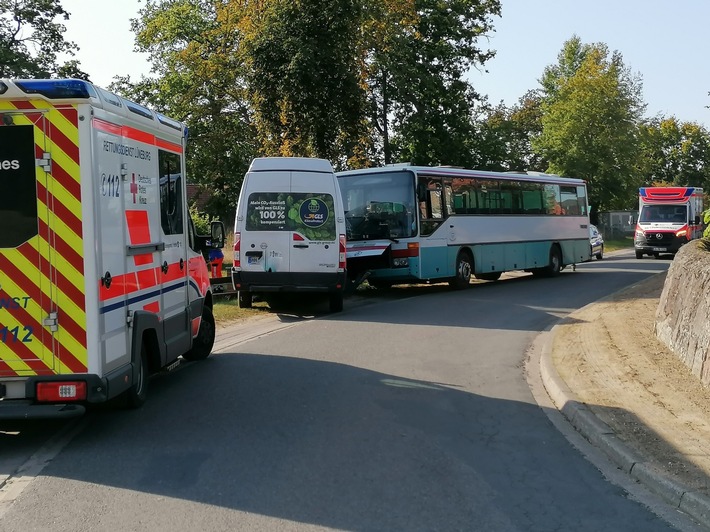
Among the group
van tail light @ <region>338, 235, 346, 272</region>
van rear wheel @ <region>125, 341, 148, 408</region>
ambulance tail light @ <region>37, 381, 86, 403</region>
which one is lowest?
van rear wheel @ <region>125, 341, 148, 408</region>

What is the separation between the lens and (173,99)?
3872 cm

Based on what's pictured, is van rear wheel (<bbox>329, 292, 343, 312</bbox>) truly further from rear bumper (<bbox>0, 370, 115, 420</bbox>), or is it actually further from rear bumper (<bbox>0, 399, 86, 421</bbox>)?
rear bumper (<bbox>0, 399, 86, 421</bbox>)

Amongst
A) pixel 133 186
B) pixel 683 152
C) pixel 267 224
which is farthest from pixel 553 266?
pixel 683 152

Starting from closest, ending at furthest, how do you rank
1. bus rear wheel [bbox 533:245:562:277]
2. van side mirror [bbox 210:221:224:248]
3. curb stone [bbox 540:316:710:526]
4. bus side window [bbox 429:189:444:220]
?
1. curb stone [bbox 540:316:710:526]
2. van side mirror [bbox 210:221:224:248]
3. bus side window [bbox 429:189:444:220]
4. bus rear wheel [bbox 533:245:562:277]

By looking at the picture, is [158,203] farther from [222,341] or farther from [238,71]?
[238,71]

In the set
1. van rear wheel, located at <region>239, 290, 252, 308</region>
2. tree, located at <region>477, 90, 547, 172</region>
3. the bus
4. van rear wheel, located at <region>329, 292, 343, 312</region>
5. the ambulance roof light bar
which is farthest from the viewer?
tree, located at <region>477, 90, 547, 172</region>

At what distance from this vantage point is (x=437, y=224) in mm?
20766

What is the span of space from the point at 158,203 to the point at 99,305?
2.05m

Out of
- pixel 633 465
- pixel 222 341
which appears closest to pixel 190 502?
pixel 633 465

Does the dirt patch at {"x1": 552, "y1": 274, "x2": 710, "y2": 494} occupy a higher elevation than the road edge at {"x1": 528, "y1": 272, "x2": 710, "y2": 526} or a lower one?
higher

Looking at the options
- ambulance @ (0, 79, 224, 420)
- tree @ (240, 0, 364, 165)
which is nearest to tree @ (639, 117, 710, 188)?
tree @ (240, 0, 364, 165)

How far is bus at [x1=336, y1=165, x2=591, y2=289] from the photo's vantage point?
20078mm

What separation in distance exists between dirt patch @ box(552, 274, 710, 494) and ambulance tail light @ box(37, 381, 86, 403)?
4575 mm

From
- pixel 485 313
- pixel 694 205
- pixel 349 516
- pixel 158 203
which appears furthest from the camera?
pixel 694 205
